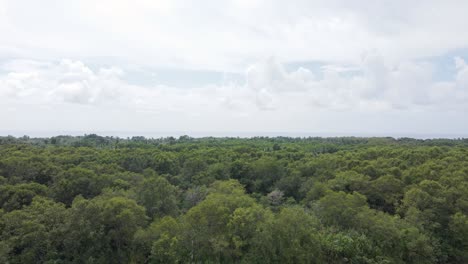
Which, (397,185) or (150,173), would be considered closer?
(397,185)

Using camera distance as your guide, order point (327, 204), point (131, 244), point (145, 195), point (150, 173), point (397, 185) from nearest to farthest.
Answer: point (131, 244) < point (327, 204) < point (145, 195) < point (397, 185) < point (150, 173)

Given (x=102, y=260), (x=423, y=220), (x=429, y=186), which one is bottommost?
(x=102, y=260)

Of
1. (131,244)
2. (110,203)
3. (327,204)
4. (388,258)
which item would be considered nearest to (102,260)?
(131,244)

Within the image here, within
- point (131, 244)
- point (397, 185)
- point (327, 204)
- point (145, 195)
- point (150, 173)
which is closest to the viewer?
point (131, 244)

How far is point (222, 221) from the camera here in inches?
821

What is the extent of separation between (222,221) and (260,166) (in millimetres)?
22491

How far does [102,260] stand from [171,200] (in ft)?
25.2

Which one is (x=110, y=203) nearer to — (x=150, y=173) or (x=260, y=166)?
(x=150, y=173)

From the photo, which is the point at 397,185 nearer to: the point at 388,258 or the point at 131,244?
the point at 388,258

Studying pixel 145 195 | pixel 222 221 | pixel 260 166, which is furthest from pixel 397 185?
pixel 145 195

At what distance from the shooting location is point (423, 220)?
25.2m

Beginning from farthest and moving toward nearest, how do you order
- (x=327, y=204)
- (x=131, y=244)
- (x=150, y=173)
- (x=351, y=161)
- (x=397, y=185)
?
(x=351, y=161)
(x=150, y=173)
(x=397, y=185)
(x=327, y=204)
(x=131, y=244)

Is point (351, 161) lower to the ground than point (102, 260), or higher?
higher

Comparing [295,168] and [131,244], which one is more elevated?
[295,168]
